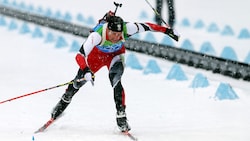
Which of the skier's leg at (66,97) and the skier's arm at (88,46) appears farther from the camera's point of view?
the skier's leg at (66,97)

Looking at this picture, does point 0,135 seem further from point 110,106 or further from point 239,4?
point 239,4

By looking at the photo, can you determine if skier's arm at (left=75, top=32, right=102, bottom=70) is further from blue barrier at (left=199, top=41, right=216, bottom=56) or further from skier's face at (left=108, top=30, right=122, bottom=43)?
blue barrier at (left=199, top=41, right=216, bottom=56)

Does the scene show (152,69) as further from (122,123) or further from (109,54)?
(122,123)

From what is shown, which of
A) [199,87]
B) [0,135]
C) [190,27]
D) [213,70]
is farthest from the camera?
[190,27]

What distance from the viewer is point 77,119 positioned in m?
7.36

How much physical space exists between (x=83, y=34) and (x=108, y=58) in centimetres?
835

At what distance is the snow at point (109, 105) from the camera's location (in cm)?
636

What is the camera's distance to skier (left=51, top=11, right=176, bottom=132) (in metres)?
6.08

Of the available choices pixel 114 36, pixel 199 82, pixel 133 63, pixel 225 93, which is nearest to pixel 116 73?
pixel 114 36

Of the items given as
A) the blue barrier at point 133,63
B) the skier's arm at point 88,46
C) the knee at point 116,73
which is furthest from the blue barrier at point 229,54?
the skier's arm at point 88,46

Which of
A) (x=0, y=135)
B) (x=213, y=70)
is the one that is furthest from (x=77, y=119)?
(x=213, y=70)

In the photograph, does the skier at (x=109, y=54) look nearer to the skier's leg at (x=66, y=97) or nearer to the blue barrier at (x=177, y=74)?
the skier's leg at (x=66, y=97)

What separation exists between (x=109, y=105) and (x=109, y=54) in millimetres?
1945

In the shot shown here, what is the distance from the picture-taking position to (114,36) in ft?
20.1
